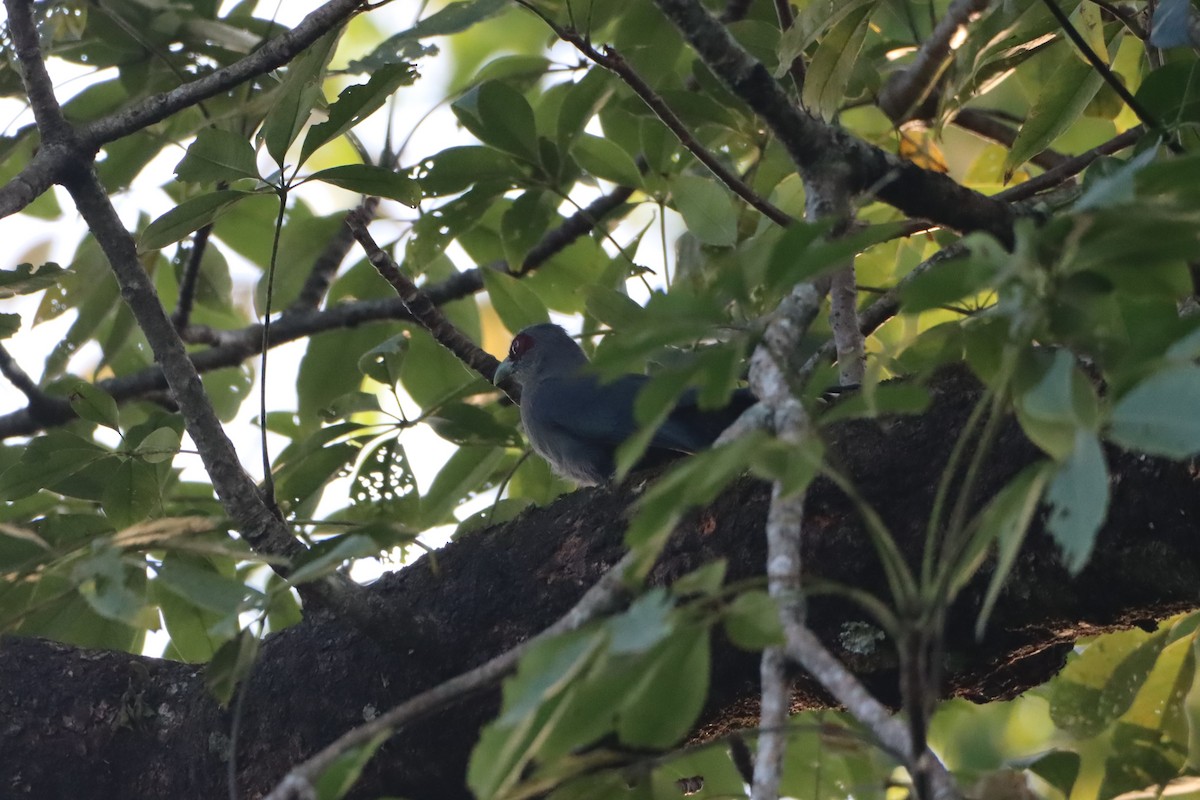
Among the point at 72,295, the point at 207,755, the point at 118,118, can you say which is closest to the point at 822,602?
the point at 207,755

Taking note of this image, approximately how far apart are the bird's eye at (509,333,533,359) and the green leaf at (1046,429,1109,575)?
166 inches

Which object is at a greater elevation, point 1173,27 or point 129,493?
point 129,493

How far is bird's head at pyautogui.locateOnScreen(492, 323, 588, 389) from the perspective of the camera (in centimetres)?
534

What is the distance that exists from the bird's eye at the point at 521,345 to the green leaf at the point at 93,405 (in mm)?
2195

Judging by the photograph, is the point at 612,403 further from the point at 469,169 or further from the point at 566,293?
the point at 469,169

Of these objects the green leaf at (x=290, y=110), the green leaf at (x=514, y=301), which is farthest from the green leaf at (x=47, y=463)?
the green leaf at (x=514, y=301)

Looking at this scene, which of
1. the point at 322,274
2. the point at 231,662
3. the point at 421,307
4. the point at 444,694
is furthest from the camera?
the point at 322,274

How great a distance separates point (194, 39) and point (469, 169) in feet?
4.00

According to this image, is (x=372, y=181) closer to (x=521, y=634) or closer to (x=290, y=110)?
(x=290, y=110)

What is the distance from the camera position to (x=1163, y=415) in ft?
3.48

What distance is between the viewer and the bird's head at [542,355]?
17.5 feet

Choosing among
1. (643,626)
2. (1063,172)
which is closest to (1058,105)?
(1063,172)

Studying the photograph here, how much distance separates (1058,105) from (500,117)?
159cm

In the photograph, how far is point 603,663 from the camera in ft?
3.84
